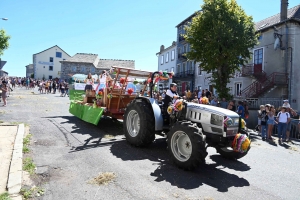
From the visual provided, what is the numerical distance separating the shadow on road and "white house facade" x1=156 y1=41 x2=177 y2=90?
101 ft

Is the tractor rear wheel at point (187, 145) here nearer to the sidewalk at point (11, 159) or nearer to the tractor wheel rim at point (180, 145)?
the tractor wheel rim at point (180, 145)

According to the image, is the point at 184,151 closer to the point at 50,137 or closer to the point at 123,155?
the point at 123,155

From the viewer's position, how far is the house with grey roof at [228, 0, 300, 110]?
17594 mm

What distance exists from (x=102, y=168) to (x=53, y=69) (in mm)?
65112

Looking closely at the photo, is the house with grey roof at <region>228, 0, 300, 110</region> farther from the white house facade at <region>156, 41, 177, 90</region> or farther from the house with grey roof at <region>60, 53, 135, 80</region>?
the house with grey roof at <region>60, 53, 135, 80</region>

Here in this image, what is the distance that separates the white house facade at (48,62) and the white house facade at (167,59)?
105 feet

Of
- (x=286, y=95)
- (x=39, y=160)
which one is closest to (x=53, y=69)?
(x=286, y=95)

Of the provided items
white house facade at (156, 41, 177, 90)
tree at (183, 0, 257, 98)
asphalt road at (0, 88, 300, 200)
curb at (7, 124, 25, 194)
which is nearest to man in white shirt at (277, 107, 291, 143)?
asphalt road at (0, 88, 300, 200)

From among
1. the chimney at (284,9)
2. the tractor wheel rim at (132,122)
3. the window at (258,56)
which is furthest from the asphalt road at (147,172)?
the chimney at (284,9)

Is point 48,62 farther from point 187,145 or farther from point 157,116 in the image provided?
point 187,145

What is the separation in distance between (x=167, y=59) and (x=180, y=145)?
36922 mm

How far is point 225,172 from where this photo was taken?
4.80 metres

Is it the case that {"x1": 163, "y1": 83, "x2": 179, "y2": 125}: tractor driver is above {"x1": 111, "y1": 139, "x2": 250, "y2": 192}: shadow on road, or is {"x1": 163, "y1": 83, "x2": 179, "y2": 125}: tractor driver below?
above

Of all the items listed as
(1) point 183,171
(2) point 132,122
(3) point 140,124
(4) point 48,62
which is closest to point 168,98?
(3) point 140,124
